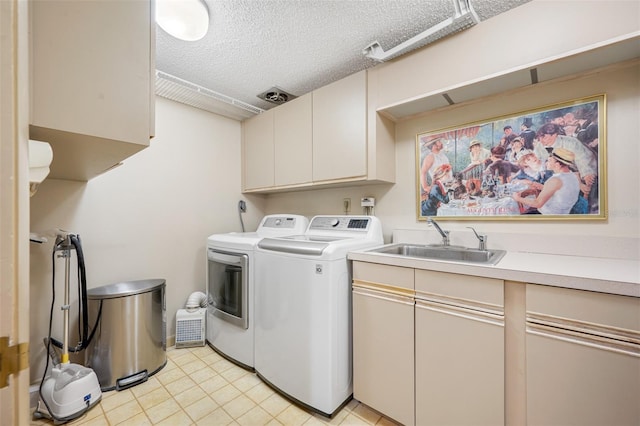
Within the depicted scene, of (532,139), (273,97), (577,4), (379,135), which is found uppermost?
(273,97)

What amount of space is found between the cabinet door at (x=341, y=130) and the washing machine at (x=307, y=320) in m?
0.63

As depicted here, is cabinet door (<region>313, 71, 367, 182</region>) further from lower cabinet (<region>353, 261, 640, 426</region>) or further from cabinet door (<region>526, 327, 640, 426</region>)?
cabinet door (<region>526, 327, 640, 426</region>)

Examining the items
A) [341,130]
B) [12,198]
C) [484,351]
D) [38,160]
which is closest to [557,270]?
[484,351]

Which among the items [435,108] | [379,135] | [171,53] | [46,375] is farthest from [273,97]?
[46,375]

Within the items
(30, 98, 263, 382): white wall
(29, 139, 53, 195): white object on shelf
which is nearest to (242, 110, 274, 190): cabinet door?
(30, 98, 263, 382): white wall

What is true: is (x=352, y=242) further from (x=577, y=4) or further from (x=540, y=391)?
(x=577, y=4)

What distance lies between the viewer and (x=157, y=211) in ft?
7.78

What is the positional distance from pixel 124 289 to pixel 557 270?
259cm

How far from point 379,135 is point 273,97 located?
1.24 m

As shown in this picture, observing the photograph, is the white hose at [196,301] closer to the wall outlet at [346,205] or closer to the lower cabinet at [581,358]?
the wall outlet at [346,205]

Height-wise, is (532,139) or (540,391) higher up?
(532,139)

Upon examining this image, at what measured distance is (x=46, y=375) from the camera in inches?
68.9

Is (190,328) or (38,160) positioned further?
(190,328)

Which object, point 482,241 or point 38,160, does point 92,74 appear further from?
point 482,241
